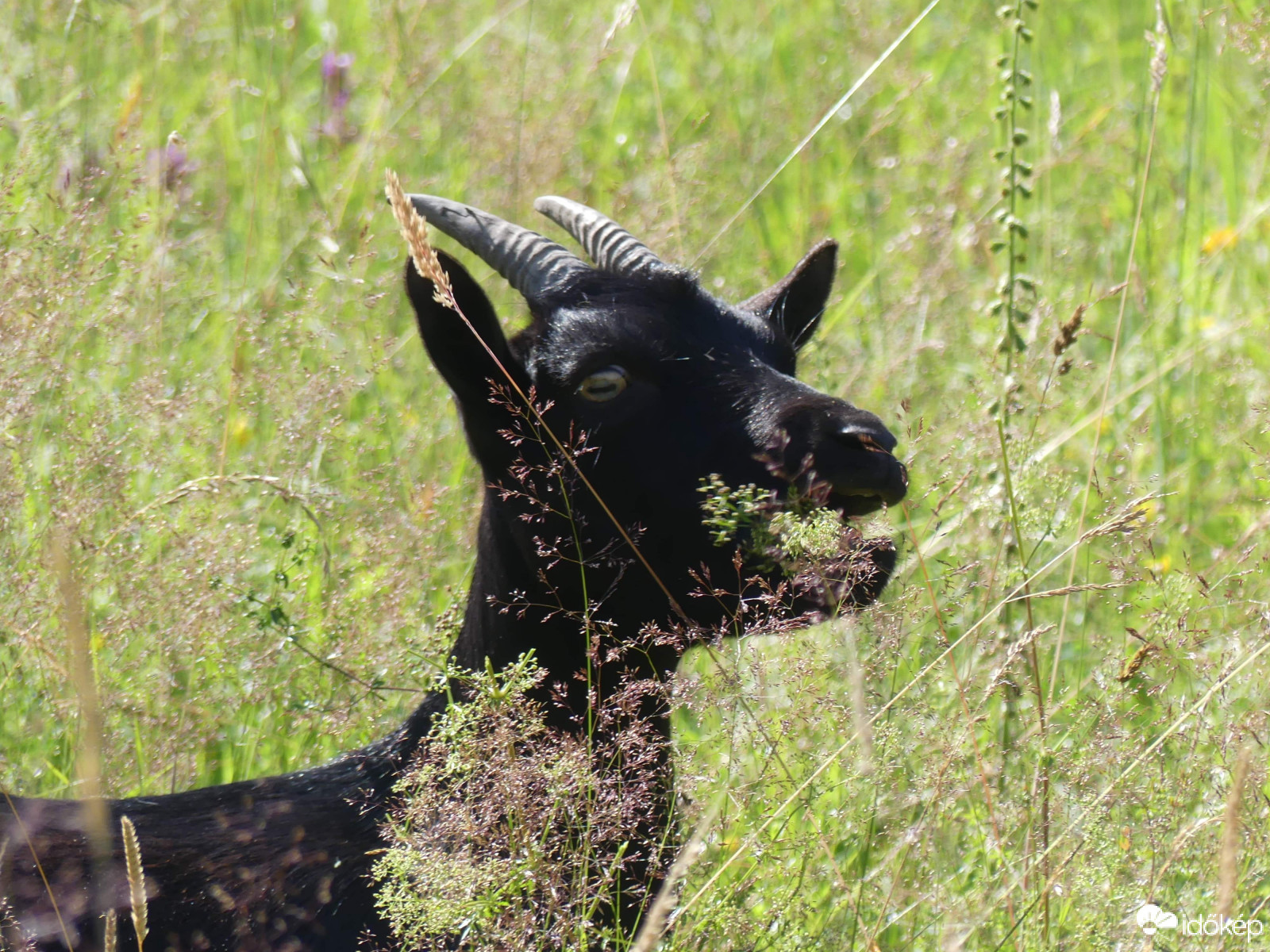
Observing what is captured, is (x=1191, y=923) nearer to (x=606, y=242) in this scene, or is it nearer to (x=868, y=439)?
(x=868, y=439)

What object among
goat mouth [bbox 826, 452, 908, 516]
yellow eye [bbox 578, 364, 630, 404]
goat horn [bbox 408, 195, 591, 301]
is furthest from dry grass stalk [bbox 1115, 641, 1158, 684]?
goat horn [bbox 408, 195, 591, 301]

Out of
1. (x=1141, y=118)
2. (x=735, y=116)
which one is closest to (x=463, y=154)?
(x=735, y=116)

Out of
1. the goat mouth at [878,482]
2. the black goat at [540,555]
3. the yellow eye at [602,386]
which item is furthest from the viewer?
the yellow eye at [602,386]

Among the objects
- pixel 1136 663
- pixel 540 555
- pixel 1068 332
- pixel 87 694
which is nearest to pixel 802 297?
pixel 1068 332

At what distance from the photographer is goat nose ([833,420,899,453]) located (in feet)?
9.29

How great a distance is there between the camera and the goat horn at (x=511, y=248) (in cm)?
341

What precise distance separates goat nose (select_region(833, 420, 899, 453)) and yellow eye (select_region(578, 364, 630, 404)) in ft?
1.77

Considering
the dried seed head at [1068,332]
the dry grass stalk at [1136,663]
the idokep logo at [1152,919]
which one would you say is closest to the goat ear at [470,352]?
the dried seed head at [1068,332]

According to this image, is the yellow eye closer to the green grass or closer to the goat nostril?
the goat nostril

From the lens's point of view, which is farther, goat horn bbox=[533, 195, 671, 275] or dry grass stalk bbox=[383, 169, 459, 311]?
goat horn bbox=[533, 195, 671, 275]

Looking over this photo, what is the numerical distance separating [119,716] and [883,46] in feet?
14.7

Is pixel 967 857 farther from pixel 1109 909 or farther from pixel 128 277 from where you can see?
pixel 128 277

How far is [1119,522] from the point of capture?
8.56 ft

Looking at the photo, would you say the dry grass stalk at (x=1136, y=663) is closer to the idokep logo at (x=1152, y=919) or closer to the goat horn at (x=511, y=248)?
the idokep logo at (x=1152, y=919)
